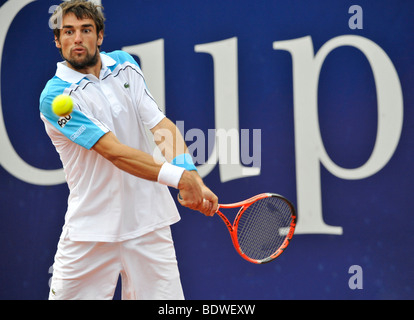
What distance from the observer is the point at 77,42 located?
2971 mm

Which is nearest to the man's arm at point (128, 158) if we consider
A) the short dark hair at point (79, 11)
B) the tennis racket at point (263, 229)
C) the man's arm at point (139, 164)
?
the man's arm at point (139, 164)

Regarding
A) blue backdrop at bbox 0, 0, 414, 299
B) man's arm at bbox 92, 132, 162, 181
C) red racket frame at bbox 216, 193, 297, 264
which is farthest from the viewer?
blue backdrop at bbox 0, 0, 414, 299

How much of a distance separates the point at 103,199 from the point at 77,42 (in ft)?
2.36

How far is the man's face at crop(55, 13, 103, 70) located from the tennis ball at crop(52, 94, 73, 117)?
0.36 m

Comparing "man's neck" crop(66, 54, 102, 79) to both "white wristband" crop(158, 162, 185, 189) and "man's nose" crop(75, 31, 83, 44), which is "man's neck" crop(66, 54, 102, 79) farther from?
"white wristband" crop(158, 162, 185, 189)

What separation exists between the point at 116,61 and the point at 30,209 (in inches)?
61.5

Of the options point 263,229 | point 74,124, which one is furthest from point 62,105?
point 263,229

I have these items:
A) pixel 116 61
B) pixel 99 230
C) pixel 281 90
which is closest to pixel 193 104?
pixel 281 90

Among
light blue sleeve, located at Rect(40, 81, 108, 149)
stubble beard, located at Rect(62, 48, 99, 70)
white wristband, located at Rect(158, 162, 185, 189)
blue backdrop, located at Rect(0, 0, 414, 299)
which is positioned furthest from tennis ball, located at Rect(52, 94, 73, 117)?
blue backdrop, located at Rect(0, 0, 414, 299)

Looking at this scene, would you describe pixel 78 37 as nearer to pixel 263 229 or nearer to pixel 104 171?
pixel 104 171

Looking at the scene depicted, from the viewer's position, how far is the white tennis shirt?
295cm

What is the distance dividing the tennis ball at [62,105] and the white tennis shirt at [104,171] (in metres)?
0.20

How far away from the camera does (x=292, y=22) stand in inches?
164

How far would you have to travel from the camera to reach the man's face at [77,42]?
118 inches
